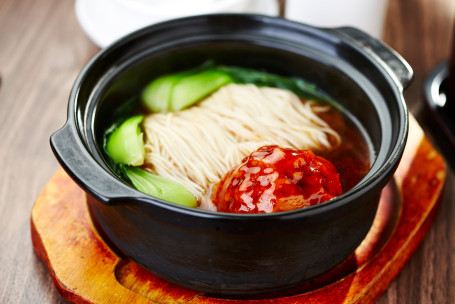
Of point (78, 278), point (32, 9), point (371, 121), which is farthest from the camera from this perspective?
point (32, 9)

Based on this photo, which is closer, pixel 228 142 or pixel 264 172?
pixel 264 172

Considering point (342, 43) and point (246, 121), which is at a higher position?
point (342, 43)

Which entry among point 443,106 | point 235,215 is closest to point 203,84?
point 235,215

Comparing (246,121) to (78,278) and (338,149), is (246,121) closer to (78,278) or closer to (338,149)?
(338,149)

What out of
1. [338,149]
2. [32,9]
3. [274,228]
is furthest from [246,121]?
[32,9]

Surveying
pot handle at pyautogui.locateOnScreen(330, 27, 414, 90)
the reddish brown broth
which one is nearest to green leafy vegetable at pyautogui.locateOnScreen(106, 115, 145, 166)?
the reddish brown broth

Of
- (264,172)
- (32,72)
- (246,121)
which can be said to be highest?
(264,172)

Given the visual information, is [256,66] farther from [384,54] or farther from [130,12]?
[130,12]
